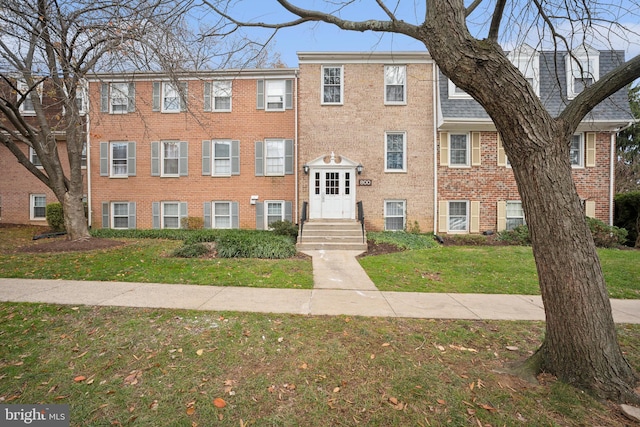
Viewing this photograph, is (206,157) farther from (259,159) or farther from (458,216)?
(458,216)

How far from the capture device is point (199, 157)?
1352 cm

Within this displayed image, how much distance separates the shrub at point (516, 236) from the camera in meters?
11.1

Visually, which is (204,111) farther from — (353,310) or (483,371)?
(483,371)

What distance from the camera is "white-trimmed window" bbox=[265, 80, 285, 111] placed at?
43.7ft

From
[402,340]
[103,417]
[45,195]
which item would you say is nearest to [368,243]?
[402,340]

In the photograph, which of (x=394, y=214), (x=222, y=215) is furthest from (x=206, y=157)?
(x=394, y=214)

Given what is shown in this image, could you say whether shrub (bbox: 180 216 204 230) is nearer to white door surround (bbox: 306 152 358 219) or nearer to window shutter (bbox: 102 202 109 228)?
window shutter (bbox: 102 202 109 228)

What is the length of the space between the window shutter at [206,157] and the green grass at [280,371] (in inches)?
398

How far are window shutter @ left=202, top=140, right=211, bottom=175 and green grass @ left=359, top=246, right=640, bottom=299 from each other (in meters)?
9.03

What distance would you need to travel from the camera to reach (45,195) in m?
14.5

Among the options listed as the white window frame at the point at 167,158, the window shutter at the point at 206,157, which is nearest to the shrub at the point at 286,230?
the window shutter at the point at 206,157

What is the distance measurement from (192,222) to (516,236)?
1388 cm

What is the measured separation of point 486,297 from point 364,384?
3755 millimetres

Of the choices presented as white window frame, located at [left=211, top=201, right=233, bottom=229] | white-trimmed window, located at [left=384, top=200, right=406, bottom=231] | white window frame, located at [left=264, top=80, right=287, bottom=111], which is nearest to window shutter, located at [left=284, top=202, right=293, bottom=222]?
white window frame, located at [left=211, top=201, right=233, bottom=229]
